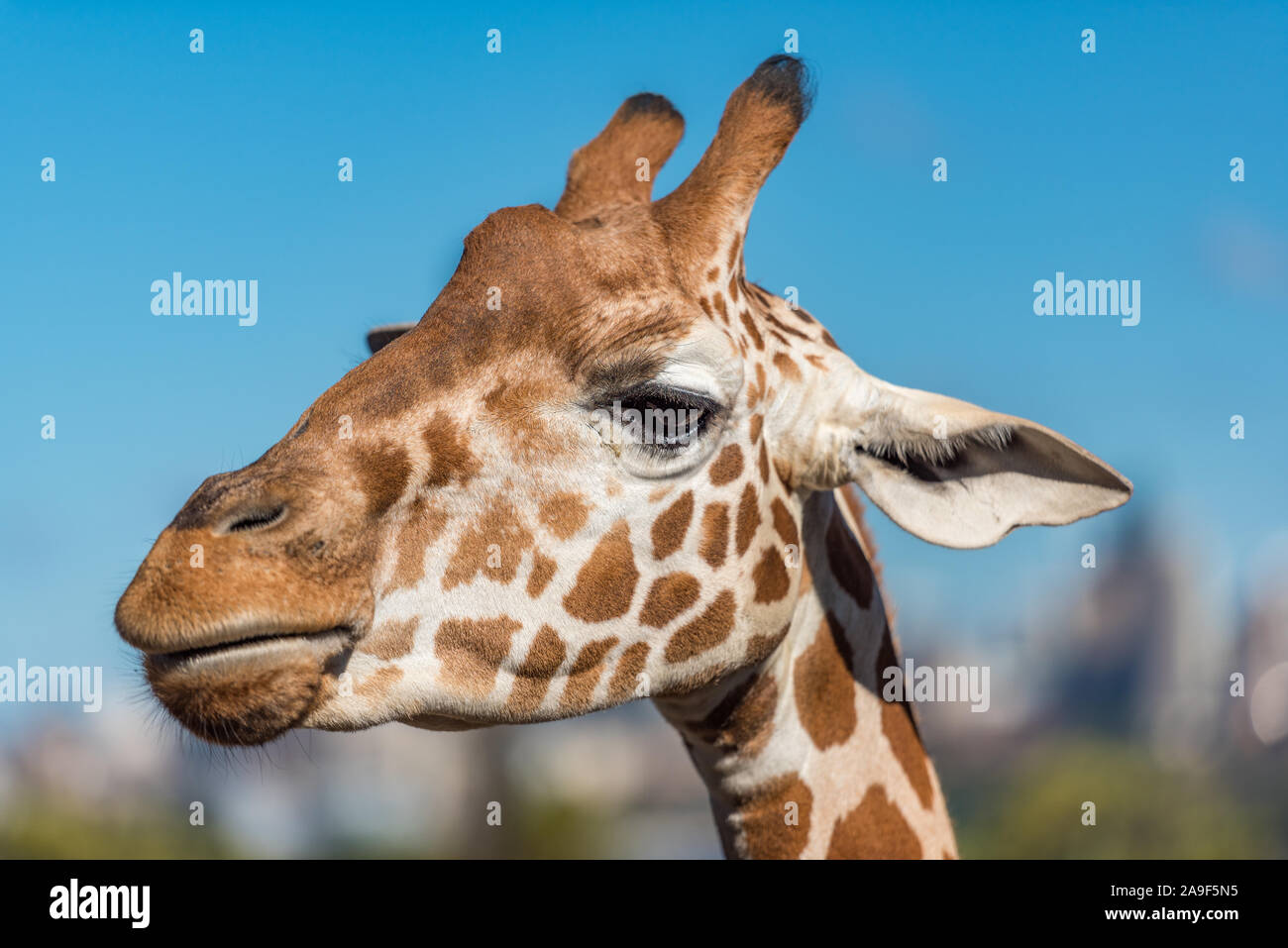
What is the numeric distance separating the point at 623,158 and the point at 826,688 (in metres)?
2.79

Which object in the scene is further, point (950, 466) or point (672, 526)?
point (950, 466)

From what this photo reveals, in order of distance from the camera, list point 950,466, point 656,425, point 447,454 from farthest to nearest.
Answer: point 950,466 < point 656,425 < point 447,454

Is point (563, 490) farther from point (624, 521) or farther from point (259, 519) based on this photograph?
point (259, 519)

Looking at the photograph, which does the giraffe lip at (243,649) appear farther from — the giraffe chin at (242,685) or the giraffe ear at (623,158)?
the giraffe ear at (623,158)

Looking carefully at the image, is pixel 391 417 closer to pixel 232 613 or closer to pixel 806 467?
pixel 232 613

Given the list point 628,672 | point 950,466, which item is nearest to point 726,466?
point 628,672

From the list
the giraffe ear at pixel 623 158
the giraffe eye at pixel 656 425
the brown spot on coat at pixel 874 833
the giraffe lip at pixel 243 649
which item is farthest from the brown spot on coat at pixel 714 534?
the giraffe ear at pixel 623 158

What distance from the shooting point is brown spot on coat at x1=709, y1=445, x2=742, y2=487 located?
3885 millimetres

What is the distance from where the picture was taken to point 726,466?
3.91m

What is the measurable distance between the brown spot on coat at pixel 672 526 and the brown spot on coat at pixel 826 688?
885 mm

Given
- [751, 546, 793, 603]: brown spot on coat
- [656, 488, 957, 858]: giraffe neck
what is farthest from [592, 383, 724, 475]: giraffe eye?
[656, 488, 957, 858]: giraffe neck

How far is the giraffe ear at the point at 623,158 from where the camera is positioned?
5.10 meters

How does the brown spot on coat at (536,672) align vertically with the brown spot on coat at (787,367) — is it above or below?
below

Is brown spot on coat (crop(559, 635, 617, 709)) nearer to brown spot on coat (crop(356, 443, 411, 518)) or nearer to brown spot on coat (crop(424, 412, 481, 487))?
brown spot on coat (crop(424, 412, 481, 487))
